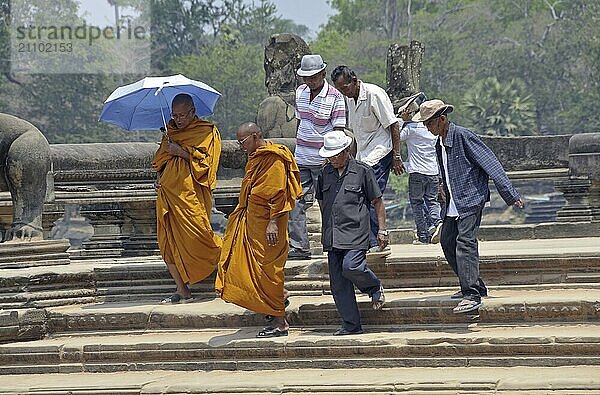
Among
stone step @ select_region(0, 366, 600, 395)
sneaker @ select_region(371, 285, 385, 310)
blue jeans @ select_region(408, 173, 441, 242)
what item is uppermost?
blue jeans @ select_region(408, 173, 441, 242)

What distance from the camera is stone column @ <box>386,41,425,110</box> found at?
38.7 feet

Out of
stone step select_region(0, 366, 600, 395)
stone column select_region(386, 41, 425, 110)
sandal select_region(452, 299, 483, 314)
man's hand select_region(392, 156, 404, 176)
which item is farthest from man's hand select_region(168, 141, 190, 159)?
stone column select_region(386, 41, 425, 110)

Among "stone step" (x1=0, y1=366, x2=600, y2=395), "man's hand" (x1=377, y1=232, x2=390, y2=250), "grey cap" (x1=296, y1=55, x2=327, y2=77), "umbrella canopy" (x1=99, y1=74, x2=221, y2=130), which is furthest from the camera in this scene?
"umbrella canopy" (x1=99, y1=74, x2=221, y2=130)

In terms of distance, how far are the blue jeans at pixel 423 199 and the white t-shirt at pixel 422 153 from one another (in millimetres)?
69

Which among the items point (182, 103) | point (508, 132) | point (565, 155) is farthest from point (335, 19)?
point (182, 103)

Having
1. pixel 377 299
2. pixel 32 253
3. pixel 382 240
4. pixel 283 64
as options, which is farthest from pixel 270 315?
pixel 283 64

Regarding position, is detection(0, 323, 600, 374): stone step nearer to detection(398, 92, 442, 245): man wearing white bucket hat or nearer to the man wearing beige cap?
the man wearing beige cap

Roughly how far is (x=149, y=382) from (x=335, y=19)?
58.2 m

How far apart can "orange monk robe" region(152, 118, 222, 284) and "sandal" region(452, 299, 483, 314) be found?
1773 millimetres

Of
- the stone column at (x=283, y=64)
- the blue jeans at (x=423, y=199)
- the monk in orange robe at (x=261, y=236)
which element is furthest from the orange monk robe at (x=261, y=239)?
the blue jeans at (x=423, y=199)

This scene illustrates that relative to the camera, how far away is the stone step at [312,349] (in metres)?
6.32

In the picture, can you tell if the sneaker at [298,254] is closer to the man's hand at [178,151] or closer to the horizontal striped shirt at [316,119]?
the horizontal striped shirt at [316,119]

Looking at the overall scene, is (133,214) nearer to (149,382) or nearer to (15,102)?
(149,382)

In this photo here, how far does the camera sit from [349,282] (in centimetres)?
682
